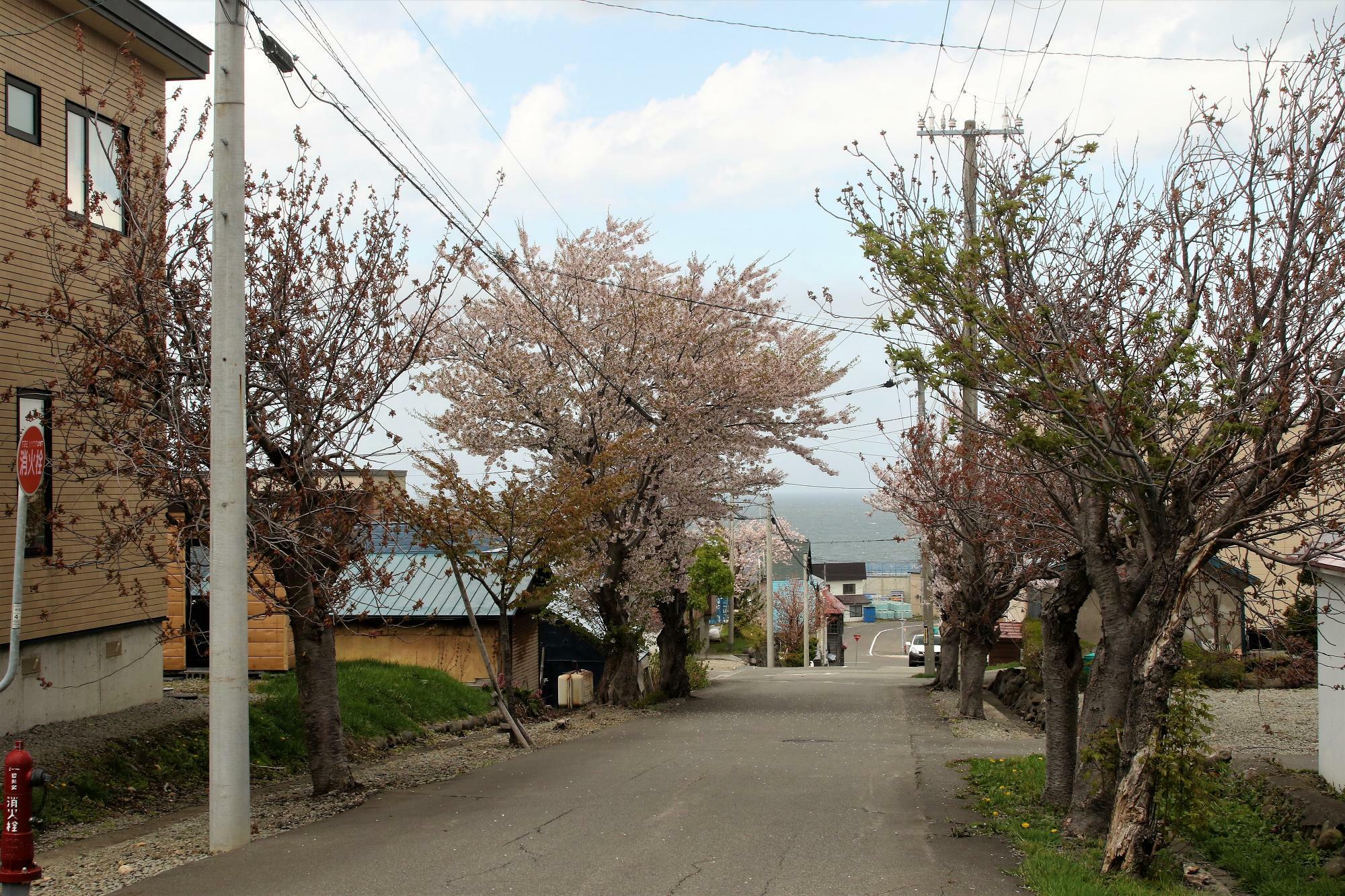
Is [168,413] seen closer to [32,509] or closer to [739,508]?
[32,509]

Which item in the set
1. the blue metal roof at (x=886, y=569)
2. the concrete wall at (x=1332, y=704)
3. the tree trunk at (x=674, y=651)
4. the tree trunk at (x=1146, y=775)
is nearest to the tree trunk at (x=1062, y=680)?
the tree trunk at (x=1146, y=775)

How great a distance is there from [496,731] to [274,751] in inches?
208

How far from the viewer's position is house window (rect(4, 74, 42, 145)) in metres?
12.4

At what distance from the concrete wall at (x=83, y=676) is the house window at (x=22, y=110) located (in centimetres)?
579

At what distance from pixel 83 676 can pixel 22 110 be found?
21.9 ft

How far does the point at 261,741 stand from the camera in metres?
13.8

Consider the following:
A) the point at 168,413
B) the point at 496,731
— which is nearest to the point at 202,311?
the point at 168,413

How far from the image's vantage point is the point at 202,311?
9602mm

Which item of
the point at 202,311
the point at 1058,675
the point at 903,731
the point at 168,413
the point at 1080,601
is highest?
the point at 202,311

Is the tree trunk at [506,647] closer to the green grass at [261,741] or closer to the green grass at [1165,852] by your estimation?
the green grass at [261,741]

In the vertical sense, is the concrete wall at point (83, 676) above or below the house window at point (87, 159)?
below

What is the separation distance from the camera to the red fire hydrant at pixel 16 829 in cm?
605

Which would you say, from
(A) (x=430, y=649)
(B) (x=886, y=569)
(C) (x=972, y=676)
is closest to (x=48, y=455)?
(A) (x=430, y=649)

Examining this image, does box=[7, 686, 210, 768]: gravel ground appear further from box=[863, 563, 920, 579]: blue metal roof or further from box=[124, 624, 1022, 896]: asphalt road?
box=[863, 563, 920, 579]: blue metal roof
